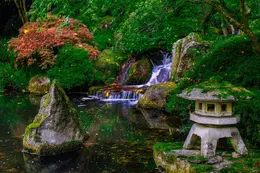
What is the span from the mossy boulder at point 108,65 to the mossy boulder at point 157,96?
547cm

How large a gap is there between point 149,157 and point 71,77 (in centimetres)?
1225

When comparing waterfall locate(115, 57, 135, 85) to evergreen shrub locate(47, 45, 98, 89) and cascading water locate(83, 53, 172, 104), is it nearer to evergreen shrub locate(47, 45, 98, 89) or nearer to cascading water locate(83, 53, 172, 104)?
cascading water locate(83, 53, 172, 104)

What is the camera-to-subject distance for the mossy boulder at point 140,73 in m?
20.9

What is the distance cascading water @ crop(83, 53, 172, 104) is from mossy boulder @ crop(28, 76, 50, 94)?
3462 millimetres

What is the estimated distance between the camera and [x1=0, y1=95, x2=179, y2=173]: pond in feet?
31.5

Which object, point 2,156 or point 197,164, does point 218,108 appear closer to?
point 197,164

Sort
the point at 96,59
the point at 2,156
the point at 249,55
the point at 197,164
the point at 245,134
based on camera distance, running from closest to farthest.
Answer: the point at 197,164, the point at 245,134, the point at 249,55, the point at 2,156, the point at 96,59

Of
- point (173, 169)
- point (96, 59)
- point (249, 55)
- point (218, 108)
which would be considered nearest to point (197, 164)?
point (173, 169)

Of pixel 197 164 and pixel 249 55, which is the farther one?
pixel 249 55

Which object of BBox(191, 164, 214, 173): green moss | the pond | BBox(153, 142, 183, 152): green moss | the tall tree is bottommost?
the pond

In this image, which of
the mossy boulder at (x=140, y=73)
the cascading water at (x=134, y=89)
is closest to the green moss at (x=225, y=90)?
the cascading water at (x=134, y=89)

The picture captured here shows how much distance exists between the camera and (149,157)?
32.9ft

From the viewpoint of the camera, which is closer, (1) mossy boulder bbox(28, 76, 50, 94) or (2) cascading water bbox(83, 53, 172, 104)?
(2) cascading water bbox(83, 53, 172, 104)

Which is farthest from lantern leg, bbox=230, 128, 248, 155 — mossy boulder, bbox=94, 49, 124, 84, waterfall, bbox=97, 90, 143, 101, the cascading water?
mossy boulder, bbox=94, 49, 124, 84
